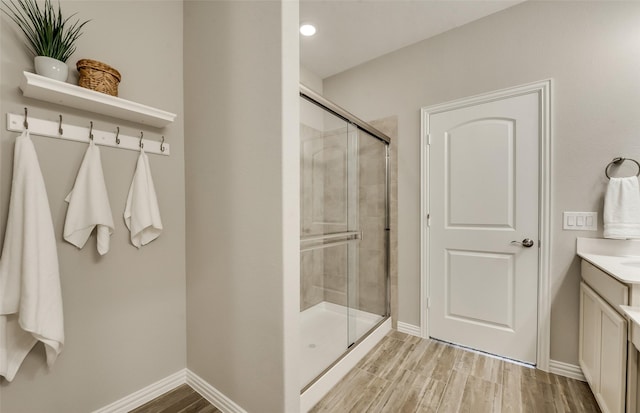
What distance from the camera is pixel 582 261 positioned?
1717 millimetres

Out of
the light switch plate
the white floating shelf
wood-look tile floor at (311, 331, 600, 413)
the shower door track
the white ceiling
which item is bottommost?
wood-look tile floor at (311, 331, 600, 413)

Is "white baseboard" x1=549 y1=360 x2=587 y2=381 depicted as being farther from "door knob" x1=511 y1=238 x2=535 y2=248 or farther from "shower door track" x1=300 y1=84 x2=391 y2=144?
"shower door track" x1=300 y1=84 x2=391 y2=144

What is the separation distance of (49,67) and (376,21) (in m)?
2.15

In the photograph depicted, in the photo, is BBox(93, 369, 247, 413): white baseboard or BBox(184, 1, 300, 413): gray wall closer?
BBox(184, 1, 300, 413): gray wall

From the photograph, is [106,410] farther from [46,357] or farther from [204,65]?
[204,65]

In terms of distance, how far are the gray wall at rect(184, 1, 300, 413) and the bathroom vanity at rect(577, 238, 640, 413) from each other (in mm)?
1434

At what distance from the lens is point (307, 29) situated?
89.7 inches

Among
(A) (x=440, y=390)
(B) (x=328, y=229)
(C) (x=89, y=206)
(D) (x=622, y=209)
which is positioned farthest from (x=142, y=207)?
(D) (x=622, y=209)

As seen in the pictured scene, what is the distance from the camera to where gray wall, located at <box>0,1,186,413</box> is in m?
1.19

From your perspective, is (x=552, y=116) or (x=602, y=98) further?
(x=552, y=116)

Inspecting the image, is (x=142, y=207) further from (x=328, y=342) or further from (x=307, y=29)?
(x=307, y=29)

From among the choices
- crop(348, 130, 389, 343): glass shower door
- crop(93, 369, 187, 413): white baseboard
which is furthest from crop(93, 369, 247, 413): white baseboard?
crop(348, 130, 389, 343): glass shower door

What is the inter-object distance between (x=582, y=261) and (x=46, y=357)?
10.0ft

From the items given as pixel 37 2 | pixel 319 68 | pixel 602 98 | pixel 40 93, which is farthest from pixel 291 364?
pixel 319 68
